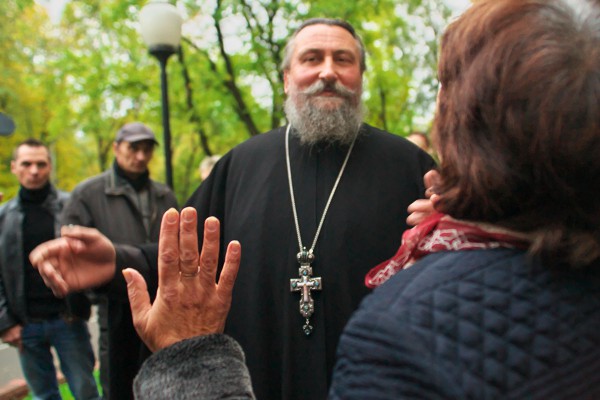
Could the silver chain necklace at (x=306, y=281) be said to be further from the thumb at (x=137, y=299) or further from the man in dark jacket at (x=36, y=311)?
the man in dark jacket at (x=36, y=311)

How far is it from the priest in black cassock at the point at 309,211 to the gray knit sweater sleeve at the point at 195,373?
30.1 inches

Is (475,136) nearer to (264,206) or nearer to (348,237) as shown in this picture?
(348,237)

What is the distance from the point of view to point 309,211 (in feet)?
8.12

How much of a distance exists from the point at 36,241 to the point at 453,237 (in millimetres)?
4184

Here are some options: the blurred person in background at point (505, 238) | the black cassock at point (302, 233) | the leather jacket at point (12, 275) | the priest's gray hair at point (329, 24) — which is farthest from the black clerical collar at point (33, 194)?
the blurred person in background at point (505, 238)

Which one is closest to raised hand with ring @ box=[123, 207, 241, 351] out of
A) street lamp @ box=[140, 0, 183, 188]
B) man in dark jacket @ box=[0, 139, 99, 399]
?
man in dark jacket @ box=[0, 139, 99, 399]

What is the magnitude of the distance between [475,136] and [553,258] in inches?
9.9

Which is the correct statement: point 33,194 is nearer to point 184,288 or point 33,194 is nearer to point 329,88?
point 329,88

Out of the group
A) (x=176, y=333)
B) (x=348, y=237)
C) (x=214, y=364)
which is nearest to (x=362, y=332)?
(x=214, y=364)

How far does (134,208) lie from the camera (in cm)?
452

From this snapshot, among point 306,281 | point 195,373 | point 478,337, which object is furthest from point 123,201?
point 478,337

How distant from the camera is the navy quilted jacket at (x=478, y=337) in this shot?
0.93 metres

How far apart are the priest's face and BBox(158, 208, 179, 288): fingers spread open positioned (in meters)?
1.40

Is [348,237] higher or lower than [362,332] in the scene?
lower
